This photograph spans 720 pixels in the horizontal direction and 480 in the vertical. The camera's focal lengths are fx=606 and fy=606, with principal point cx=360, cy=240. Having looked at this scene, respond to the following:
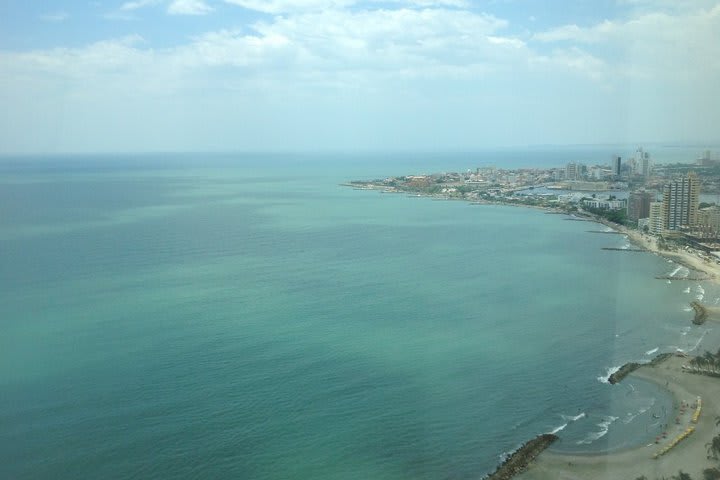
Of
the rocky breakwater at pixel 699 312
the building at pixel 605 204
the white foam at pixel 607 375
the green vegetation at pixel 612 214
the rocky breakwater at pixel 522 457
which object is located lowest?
the rocky breakwater at pixel 522 457

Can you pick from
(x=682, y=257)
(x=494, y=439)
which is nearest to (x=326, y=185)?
(x=682, y=257)

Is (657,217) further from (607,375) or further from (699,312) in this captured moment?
(607,375)

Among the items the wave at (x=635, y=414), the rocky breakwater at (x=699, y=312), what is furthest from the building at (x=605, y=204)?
the wave at (x=635, y=414)

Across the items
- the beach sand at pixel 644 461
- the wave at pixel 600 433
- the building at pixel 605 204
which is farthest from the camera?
the building at pixel 605 204

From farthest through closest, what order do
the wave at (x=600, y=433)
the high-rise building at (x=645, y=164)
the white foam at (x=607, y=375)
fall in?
the high-rise building at (x=645, y=164) → the white foam at (x=607, y=375) → the wave at (x=600, y=433)

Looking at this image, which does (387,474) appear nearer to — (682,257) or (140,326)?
(140,326)

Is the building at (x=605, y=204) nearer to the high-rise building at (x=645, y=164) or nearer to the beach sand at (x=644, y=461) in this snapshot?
the high-rise building at (x=645, y=164)

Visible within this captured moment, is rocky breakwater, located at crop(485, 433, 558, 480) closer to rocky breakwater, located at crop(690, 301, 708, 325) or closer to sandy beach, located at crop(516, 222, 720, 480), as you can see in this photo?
sandy beach, located at crop(516, 222, 720, 480)
